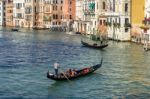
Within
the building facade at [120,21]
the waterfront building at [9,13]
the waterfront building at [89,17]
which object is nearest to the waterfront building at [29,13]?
the waterfront building at [9,13]

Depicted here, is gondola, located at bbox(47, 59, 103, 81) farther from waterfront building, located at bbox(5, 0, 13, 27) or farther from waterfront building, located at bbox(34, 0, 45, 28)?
waterfront building, located at bbox(5, 0, 13, 27)

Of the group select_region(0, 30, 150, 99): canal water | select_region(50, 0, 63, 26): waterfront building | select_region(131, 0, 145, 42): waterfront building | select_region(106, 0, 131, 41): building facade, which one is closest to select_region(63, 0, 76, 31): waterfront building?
select_region(50, 0, 63, 26): waterfront building

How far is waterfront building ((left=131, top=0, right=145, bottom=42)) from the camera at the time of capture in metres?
53.3

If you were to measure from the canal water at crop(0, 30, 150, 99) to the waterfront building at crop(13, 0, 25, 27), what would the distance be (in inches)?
2212

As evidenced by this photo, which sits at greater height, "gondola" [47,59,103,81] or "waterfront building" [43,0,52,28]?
"waterfront building" [43,0,52,28]

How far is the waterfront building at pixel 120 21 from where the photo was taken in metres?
56.3

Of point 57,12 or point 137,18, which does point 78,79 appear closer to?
point 137,18

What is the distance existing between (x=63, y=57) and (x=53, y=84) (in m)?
13.9

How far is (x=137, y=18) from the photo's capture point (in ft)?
180

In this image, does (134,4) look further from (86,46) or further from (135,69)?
(135,69)

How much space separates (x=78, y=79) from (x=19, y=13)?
77755 mm

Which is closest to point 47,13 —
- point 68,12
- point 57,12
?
point 57,12

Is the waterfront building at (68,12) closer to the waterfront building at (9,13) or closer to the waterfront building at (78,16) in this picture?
the waterfront building at (78,16)

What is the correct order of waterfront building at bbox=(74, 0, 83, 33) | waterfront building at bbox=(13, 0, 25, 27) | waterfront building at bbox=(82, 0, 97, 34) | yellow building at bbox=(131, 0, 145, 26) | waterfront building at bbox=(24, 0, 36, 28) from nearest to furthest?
1. yellow building at bbox=(131, 0, 145, 26)
2. waterfront building at bbox=(82, 0, 97, 34)
3. waterfront building at bbox=(74, 0, 83, 33)
4. waterfront building at bbox=(24, 0, 36, 28)
5. waterfront building at bbox=(13, 0, 25, 27)
